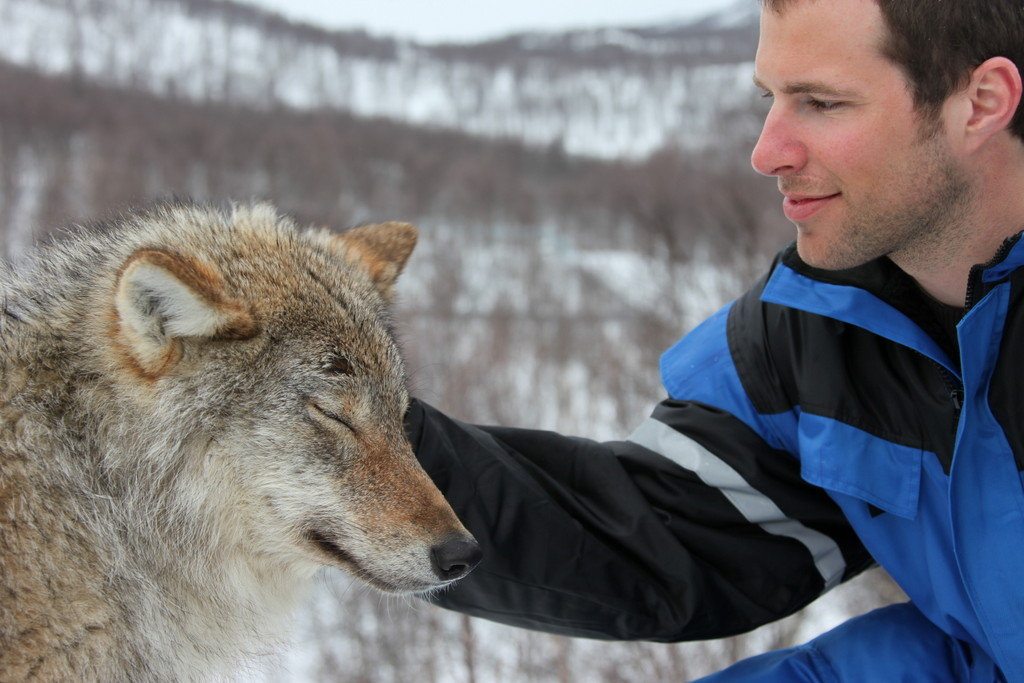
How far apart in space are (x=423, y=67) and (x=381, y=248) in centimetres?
6616

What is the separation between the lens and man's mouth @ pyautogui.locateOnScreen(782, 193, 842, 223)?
2775 millimetres

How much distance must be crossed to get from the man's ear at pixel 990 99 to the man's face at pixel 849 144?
0.09m

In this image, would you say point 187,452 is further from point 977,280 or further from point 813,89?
point 977,280

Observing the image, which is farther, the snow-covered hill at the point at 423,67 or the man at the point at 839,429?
the snow-covered hill at the point at 423,67

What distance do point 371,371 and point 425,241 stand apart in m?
30.2

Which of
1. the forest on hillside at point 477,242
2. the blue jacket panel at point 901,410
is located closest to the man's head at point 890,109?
the blue jacket panel at point 901,410

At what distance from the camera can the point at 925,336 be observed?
2.79 metres

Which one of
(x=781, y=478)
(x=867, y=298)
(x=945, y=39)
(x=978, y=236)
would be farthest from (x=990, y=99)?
(x=781, y=478)

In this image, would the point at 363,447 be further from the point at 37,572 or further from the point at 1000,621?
the point at 1000,621

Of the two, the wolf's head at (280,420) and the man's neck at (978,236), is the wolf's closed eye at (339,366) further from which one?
the man's neck at (978,236)

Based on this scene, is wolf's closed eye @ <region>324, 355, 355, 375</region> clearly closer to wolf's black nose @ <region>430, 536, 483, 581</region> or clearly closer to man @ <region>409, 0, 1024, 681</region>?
man @ <region>409, 0, 1024, 681</region>

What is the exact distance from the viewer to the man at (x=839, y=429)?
2570 mm

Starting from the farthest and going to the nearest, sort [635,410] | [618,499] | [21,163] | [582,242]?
[582,242] < [21,163] < [635,410] < [618,499]

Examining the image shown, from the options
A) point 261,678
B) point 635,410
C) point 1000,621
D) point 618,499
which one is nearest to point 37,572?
point 261,678
